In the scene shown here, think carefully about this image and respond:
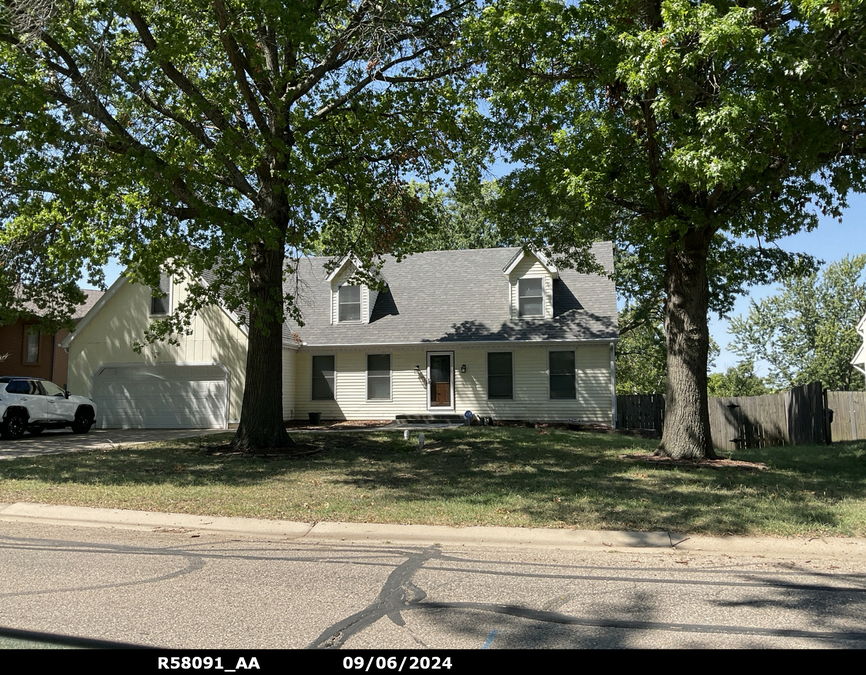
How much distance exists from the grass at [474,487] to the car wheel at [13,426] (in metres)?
6.76

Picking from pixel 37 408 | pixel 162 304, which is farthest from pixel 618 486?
pixel 162 304

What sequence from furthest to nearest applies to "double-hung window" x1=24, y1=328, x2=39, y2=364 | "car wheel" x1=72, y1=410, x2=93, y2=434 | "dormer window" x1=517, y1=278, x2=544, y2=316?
"double-hung window" x1=24, y1=328, x2=39, y2=364 < "dormer window" x1=517, y1=278, x2=544, y2=316 < "car wheel" x1=72, y1=410, x2=93, y2=434

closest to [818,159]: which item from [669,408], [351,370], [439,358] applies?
[669,408]

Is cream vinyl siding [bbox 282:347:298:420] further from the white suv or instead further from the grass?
the grass

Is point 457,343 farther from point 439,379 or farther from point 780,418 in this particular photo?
point 780,418

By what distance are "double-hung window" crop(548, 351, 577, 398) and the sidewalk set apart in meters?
15.6

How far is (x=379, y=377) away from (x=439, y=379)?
2.22 metres

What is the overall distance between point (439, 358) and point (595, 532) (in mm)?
16690

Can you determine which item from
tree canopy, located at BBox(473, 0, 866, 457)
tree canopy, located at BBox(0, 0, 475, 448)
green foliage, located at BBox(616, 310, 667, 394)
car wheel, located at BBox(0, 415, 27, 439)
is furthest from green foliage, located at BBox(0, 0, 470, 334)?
green foliage, located at BBox(616, 310, 667, 394)

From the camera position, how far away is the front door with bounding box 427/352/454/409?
79.3 ft

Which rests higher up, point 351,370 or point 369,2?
point 369,2

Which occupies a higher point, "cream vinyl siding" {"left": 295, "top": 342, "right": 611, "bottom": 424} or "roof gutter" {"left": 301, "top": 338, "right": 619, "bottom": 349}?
"roof gutter" {"left": 301, "top": 338, "right": 619, "bottom": 349}

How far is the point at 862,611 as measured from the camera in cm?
510

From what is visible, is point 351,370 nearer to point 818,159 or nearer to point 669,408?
point 669,408
